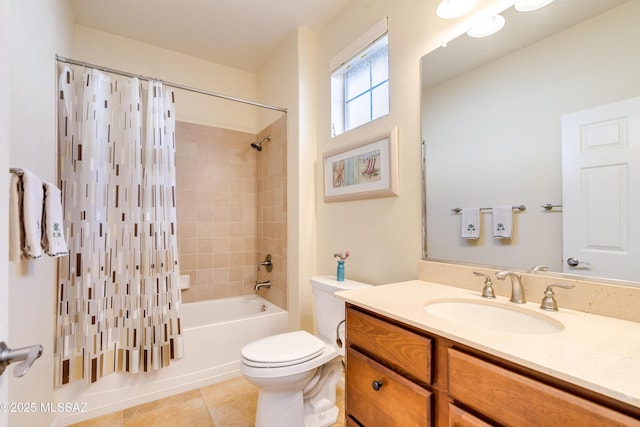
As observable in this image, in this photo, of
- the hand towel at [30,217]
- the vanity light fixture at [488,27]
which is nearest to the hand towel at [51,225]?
the hand towel at [30,217]

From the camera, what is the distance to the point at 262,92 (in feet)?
9.21

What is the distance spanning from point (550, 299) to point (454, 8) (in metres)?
1.24

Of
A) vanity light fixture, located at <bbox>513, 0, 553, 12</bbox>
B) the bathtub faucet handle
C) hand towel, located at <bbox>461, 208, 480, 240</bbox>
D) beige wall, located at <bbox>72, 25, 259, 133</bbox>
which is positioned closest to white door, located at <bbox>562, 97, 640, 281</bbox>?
hand towel, located at <bbox>461, 208, 480, 240</bbox>

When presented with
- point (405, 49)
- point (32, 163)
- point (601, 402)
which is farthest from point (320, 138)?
point (601, 402)

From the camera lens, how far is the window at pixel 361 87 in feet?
5.81

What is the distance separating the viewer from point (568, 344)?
2.23 feet

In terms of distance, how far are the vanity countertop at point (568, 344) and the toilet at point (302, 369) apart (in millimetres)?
600

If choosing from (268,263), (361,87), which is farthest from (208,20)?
(268,263)

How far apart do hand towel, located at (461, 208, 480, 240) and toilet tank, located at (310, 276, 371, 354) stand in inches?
25.9

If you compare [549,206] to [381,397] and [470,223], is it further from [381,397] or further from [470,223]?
[381,397]

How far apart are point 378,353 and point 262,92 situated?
2606 millimetres

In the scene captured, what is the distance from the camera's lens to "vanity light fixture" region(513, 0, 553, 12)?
105 centimetres

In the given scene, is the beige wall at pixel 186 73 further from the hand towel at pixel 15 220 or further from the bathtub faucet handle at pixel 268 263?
the hand towel at pixel 15 220

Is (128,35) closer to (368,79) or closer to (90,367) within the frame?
(368,79)
